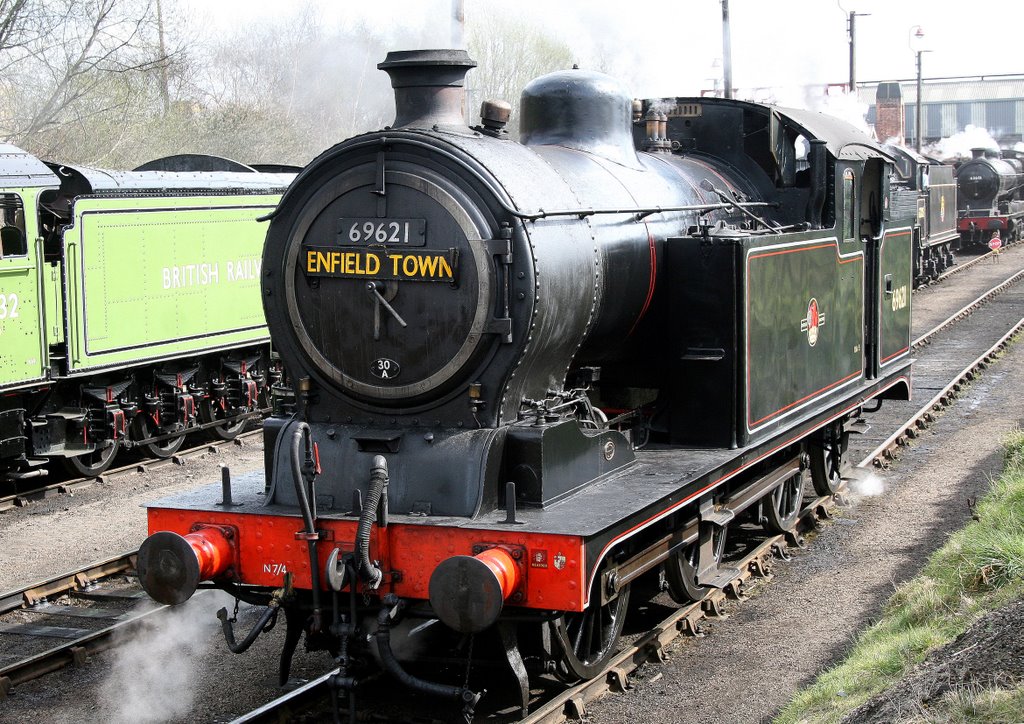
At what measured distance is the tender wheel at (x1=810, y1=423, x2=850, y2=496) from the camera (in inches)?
341

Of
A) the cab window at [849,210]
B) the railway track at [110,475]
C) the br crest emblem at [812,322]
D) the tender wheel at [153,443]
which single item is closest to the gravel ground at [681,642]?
the railway track at [110,475]

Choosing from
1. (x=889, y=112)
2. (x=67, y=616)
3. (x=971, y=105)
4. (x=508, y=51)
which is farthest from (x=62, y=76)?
(x=971, y=105)

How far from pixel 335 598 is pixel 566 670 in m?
1.12

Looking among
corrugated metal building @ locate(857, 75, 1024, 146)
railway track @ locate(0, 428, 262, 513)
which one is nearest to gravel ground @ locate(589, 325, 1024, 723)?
railway track @ locate(0, 428, 262, 513)

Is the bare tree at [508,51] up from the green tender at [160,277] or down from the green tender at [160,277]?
up

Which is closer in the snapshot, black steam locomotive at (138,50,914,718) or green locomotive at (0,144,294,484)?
black steam locomotive at (138,50,914,718)

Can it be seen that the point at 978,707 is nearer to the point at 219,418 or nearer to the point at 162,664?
the point at 162,664

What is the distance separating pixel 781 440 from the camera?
6.91 m

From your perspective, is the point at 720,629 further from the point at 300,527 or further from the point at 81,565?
the point at 81,565

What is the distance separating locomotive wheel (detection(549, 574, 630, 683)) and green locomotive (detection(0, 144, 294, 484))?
6043mm

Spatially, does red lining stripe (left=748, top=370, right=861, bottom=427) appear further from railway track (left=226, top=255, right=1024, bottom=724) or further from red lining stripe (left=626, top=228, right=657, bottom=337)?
railway track (left=226, top=255, right=1024, bottom=724)

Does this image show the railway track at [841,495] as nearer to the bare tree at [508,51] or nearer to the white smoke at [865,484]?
the white smoke at [865,484]

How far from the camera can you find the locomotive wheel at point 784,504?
7.79m

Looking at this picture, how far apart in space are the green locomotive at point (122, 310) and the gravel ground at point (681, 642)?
2.85 feet
